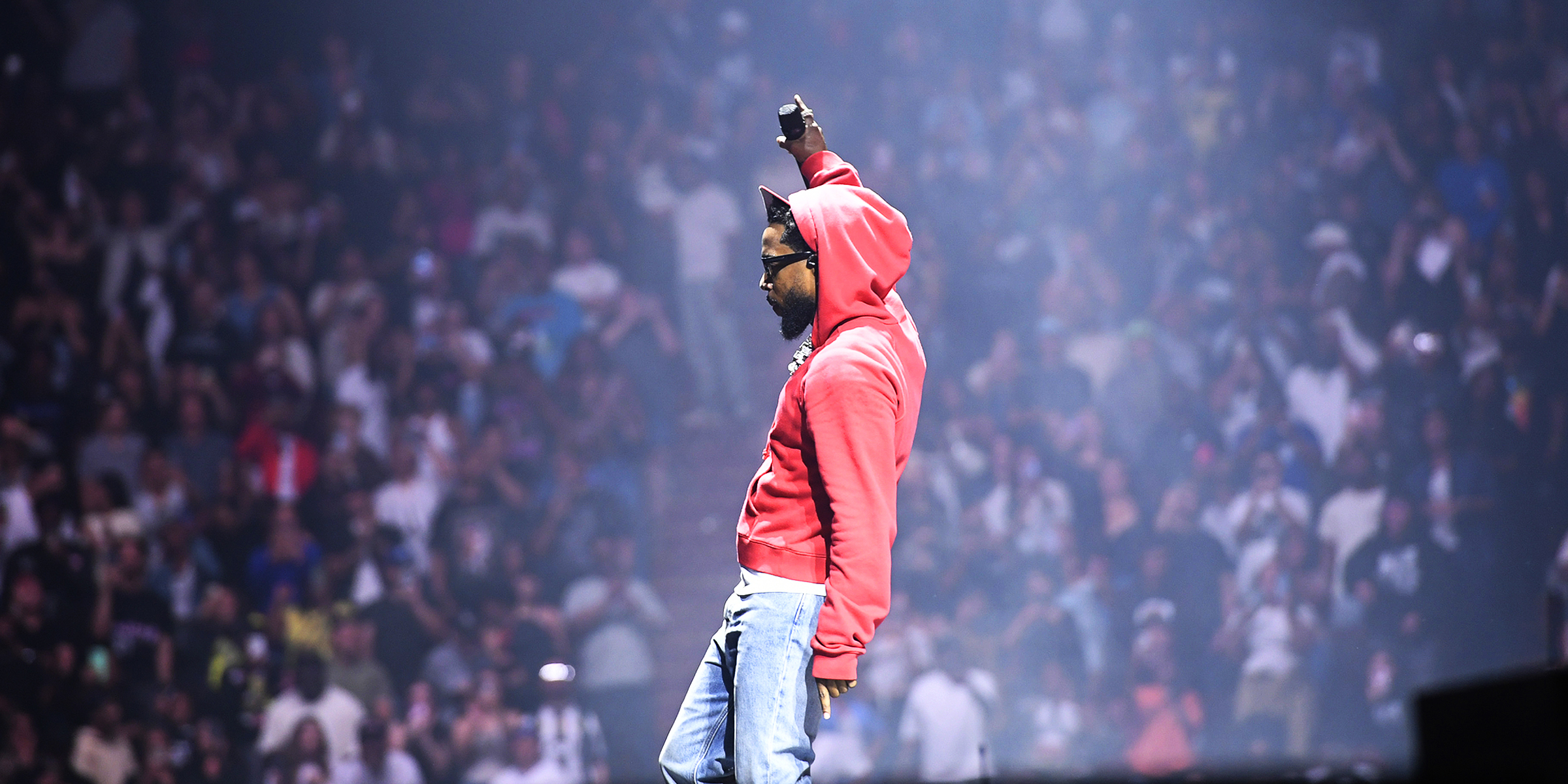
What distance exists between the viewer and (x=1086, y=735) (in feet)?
22.2

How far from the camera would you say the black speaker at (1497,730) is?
1298 millimetres

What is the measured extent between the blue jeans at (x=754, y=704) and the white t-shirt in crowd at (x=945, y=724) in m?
4.09

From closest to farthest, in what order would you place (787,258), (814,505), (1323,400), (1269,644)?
1. (814,505)
2. (787,258)
3. (1269,644)
4. (1323,400)

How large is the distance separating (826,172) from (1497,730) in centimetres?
167

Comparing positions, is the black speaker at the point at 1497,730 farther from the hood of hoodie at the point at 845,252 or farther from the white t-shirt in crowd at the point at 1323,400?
the white t-shirt in crowd at the point at 1323,400

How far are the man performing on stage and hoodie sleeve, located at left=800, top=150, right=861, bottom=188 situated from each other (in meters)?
0.03

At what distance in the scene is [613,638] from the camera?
22.1 feet

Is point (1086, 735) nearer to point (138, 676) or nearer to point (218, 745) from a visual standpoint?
point (218, 745)

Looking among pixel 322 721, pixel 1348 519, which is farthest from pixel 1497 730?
pixel 1348 519

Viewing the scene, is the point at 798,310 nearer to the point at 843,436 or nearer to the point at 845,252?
the point at 845,252

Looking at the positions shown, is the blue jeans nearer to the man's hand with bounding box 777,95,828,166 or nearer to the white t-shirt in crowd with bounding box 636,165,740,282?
the man's hand with bounding box 777,95,828,166

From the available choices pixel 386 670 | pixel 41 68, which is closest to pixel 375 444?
pixel 386 670

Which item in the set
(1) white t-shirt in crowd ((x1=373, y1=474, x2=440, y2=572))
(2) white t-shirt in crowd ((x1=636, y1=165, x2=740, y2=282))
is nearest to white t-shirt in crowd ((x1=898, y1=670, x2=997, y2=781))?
(1) white t-shirt in crowd ((x1=373, y1=474, x2=440, y2=572))

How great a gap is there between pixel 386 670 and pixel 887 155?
4409 millimetres
